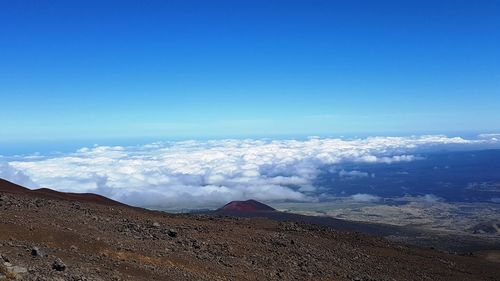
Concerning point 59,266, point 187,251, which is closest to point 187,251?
point 187,251

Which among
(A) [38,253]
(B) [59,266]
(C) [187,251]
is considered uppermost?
(A) [38,253]

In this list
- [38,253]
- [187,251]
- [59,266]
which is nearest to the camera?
[59,266]

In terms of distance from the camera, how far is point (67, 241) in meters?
16.3

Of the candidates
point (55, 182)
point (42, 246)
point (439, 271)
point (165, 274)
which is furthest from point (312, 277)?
point (55, 182)

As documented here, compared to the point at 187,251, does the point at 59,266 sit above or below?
above

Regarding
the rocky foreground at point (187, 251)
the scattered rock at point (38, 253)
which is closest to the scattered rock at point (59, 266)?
the rocky foreground at point (187, 251)

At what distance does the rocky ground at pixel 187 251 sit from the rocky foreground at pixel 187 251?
39mm

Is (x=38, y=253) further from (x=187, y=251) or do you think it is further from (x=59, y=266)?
(x=187, y=251)

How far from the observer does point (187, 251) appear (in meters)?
19.0

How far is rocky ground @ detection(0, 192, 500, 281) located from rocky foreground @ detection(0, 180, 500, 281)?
39 mm

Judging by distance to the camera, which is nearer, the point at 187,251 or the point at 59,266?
the point at 59,266

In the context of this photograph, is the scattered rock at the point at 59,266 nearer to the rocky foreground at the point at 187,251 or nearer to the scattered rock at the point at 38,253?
the rocky foreground at the point at 187,251

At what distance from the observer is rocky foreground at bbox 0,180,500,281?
1412 centimetres

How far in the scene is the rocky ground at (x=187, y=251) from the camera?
14125 millimetres
